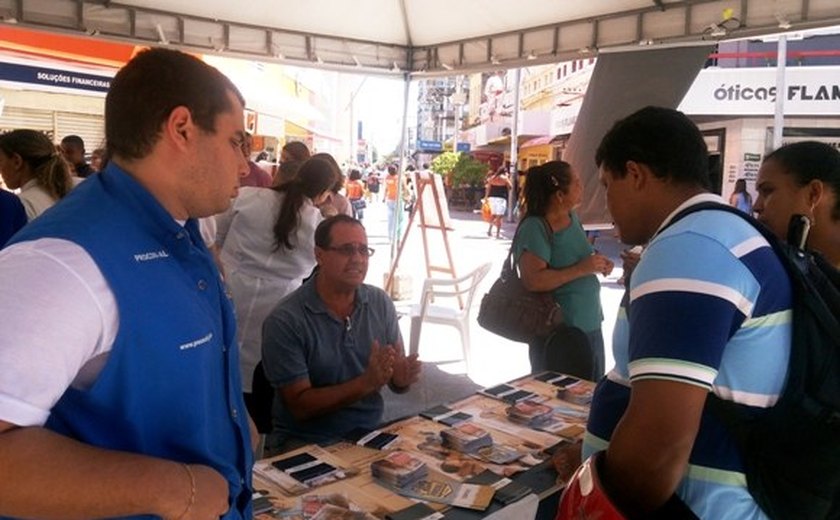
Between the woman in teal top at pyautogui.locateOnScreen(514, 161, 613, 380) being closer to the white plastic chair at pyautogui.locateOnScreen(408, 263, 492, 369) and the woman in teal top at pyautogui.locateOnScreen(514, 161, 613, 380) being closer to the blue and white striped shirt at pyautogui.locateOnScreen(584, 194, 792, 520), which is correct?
the blue and white striped shirt at pyautogui.locateOnScreen(584, 194, 792, 520)

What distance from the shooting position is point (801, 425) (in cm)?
125

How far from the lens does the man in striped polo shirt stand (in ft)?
4.05

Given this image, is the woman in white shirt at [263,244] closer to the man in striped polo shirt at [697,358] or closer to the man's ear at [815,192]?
the man's ear at [815,192]

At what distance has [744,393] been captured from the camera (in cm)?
130

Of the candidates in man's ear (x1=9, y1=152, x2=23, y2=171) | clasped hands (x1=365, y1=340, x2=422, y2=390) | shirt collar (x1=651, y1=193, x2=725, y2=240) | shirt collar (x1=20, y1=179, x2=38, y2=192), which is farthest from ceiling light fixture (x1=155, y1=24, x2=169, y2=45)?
shirt collar (x1=651, y1=193, x2=725, y2=240)

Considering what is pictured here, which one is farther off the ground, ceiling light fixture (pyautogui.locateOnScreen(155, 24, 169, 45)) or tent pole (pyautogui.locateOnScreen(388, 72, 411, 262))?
ceiling light fixture (pyautogui.locateOnScreen(155, 24, 169, 45))

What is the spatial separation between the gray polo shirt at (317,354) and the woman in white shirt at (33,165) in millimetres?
1858

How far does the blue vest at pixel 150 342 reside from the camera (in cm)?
93

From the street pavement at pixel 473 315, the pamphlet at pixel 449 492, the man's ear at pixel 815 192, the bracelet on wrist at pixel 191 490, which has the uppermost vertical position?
the man's ear at pixel 815 192

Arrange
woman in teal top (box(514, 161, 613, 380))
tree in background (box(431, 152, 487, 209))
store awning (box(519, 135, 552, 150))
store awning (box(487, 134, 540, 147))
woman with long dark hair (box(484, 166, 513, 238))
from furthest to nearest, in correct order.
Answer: store awning (box(487, 134, 540, 147)) < tree in background (box(431, 152, 487, 209)) < store awning (box(519, 135, 552, 150)) < woman with long dark hair (box(484, 166, 513, 238)) < woman in teal top (box(514, 161, 613, 380))

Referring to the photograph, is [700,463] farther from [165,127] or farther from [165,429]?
[165,127]

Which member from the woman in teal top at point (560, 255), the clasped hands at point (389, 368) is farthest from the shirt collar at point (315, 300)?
the woman in teal top at point (560, 255)

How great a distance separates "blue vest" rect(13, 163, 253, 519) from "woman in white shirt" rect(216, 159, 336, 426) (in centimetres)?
255

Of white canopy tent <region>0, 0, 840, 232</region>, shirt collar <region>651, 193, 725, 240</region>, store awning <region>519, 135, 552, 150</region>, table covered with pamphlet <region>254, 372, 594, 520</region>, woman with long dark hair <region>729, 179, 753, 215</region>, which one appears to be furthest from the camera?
store awning <region>519, 135, 552, 150</region>
